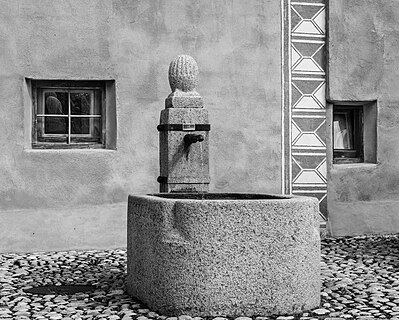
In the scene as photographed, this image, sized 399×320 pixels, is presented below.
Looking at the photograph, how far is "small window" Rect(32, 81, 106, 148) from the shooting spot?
25.8 ft

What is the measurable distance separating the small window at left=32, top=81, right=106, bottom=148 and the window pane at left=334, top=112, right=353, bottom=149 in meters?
2.88

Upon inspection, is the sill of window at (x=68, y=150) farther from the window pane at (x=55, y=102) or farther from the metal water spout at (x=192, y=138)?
the metal water spout at (x=192, y=138)

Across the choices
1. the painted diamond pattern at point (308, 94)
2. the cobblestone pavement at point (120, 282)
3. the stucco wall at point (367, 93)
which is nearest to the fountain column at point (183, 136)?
the cobblestone pavement at point (120, 282)

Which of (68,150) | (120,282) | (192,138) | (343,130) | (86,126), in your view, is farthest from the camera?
(343,130)

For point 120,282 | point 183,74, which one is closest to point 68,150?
point 183,74

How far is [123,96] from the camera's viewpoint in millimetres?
7887

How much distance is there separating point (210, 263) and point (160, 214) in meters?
0.47

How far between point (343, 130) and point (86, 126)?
125 inches

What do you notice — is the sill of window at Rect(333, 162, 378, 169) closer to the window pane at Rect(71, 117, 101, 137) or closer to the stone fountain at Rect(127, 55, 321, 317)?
the window pane at Rect(71, 117, 101, 137)

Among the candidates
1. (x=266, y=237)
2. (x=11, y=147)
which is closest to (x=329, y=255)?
(x=266, y=237)

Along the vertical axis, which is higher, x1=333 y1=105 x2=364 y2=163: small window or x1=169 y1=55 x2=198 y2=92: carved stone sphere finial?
x1=169 y1=55 x2=198 y2=92: carved stone sphere finial

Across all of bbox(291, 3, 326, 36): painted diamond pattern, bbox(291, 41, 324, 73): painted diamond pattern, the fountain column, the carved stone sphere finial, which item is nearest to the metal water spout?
the fountain column

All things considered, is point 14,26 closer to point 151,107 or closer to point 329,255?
point 151,107

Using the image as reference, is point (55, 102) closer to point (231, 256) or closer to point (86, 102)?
point (86, 102)
